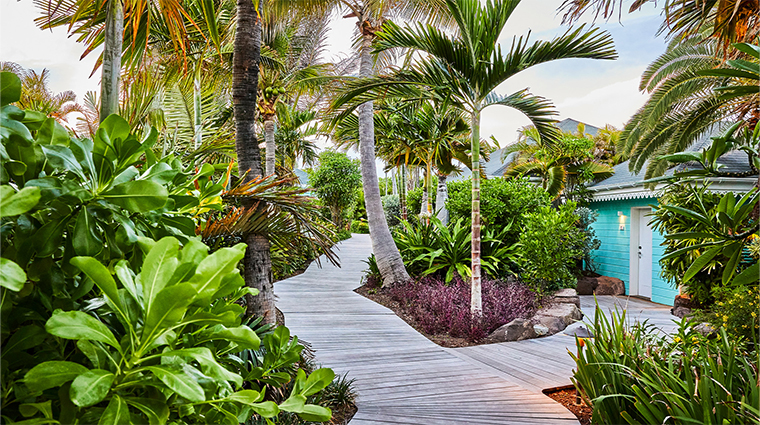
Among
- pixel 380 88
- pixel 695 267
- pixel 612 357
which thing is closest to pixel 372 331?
pixel 612 357

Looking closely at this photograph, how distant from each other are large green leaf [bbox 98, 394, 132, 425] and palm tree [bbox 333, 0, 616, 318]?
195 inches

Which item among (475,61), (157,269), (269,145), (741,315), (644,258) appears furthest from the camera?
(644,258)

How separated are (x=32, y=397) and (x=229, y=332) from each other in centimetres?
31

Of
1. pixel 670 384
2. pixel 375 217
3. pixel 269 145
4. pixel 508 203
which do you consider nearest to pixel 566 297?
pixel 508 203

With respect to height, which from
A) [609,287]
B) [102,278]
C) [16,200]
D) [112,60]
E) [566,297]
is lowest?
[609,287]

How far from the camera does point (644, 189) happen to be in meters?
9.38

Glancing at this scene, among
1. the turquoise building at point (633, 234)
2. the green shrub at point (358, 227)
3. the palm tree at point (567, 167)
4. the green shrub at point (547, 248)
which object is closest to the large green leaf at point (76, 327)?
the green shrub at point (547, 248)

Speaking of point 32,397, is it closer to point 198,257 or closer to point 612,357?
point 198,257

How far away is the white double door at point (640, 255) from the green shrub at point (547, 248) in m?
4.20

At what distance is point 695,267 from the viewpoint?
165 cm

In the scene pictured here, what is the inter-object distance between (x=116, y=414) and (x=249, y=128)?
279cm

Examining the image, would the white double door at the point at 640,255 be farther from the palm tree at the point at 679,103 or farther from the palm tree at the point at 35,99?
the palm tree at the point at 35,99

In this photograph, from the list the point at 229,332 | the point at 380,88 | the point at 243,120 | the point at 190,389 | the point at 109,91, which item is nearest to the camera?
the point at 190,389

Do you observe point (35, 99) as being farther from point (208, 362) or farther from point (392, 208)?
point (392, 208)
